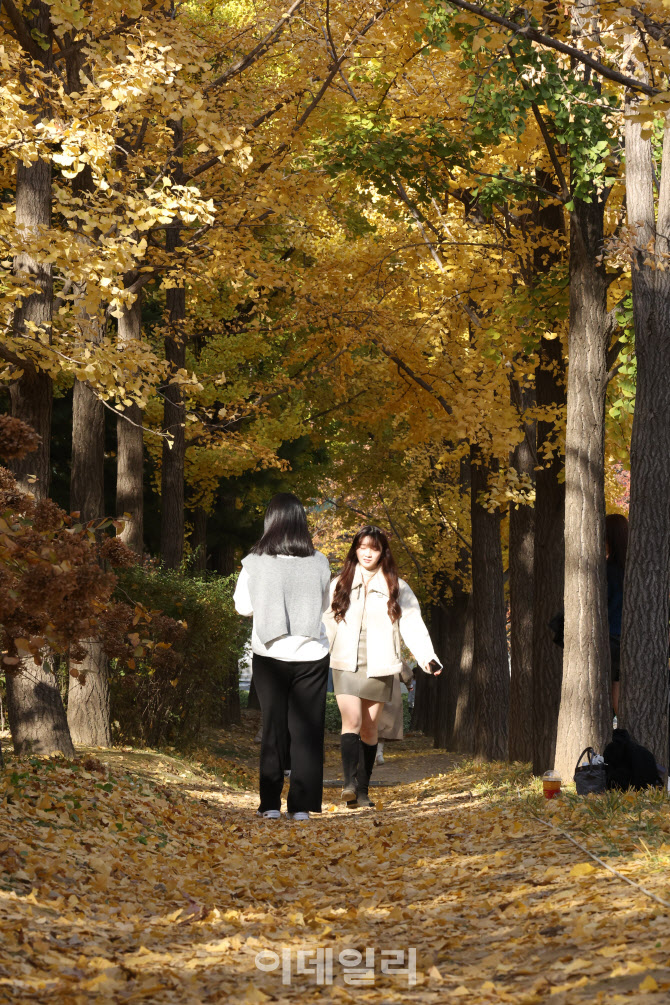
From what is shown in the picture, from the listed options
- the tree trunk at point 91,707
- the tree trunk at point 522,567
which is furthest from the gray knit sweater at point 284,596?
the tree trunk at point 522,567

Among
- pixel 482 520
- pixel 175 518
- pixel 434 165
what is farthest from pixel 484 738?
pixel 434 165

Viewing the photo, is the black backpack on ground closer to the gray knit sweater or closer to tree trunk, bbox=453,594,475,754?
the gray knit sweater

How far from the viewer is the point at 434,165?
1136 centimetres

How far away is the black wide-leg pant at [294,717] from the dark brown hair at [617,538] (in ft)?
9.48

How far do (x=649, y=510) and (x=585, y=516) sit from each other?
2.08 feet

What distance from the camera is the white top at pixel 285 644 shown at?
26.1 feet

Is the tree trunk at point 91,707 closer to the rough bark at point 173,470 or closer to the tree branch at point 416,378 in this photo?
the rough bark at point 173,470

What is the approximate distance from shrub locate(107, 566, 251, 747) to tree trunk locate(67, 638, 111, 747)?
0.65m

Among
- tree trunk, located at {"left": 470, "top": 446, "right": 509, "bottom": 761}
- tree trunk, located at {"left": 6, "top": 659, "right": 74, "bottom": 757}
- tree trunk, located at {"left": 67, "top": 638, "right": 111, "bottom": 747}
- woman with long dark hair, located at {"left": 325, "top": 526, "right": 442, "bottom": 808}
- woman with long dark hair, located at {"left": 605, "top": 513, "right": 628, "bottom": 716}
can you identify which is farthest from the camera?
tree trunk, located at {"left": 470, "top": 446, "right": 509, "bottom": 761}

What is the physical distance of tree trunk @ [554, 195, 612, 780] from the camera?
8797 mm

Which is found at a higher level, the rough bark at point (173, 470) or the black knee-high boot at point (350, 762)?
the rough bark at point (173, 470)

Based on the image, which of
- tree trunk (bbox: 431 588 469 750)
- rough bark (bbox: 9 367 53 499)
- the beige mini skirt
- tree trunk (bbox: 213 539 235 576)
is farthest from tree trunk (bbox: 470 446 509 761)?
tree trunk (bbox: 213 539 235 576)

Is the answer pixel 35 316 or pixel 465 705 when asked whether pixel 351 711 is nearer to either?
pixel 35 316
